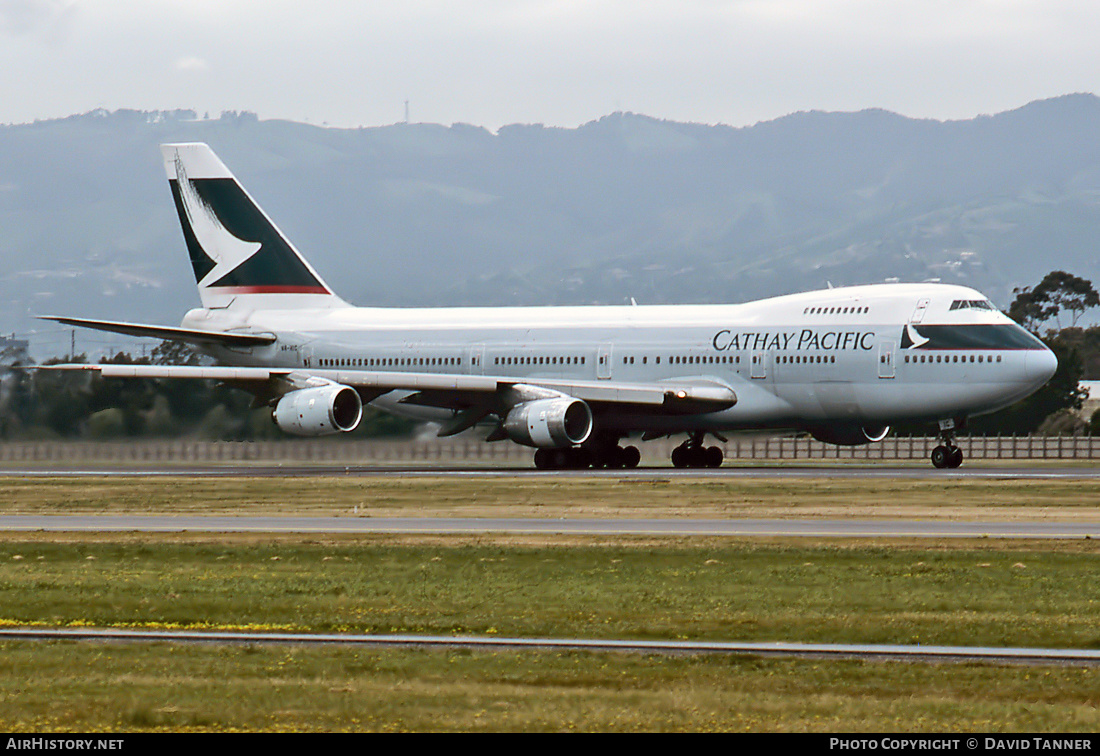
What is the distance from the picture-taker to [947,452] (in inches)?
2008

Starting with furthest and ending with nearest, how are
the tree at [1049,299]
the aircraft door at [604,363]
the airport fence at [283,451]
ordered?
the tree at [1049,299]
the airport fence at [283,451]
the aircraft door at [604,363]

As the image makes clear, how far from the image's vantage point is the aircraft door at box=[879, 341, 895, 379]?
49875 millimetres

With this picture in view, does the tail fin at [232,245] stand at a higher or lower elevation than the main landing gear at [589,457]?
higher

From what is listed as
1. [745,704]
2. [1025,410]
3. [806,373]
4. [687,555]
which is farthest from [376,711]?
[1025,410]

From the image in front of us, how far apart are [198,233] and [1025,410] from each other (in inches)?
1906

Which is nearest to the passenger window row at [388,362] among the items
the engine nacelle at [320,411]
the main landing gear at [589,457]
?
the main landing gear at [589,457]

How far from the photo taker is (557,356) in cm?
5572

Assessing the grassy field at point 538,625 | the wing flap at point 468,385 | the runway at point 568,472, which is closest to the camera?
the grassy field at point 538,625

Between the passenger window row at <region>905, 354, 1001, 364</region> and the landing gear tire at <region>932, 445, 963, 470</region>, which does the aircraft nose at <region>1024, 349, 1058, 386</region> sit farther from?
the landing gear tire at <region>932, 445, 963, 470</region>

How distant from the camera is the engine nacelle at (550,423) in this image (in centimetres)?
4997

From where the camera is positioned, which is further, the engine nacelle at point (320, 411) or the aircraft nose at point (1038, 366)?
the engine nacelle at point (320, 411)

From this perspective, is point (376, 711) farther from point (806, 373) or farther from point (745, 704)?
point (806, 373)

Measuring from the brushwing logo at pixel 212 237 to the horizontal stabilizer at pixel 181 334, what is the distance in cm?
255

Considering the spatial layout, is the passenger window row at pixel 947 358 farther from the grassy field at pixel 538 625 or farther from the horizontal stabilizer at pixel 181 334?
the grassy field at pixel 538 625
